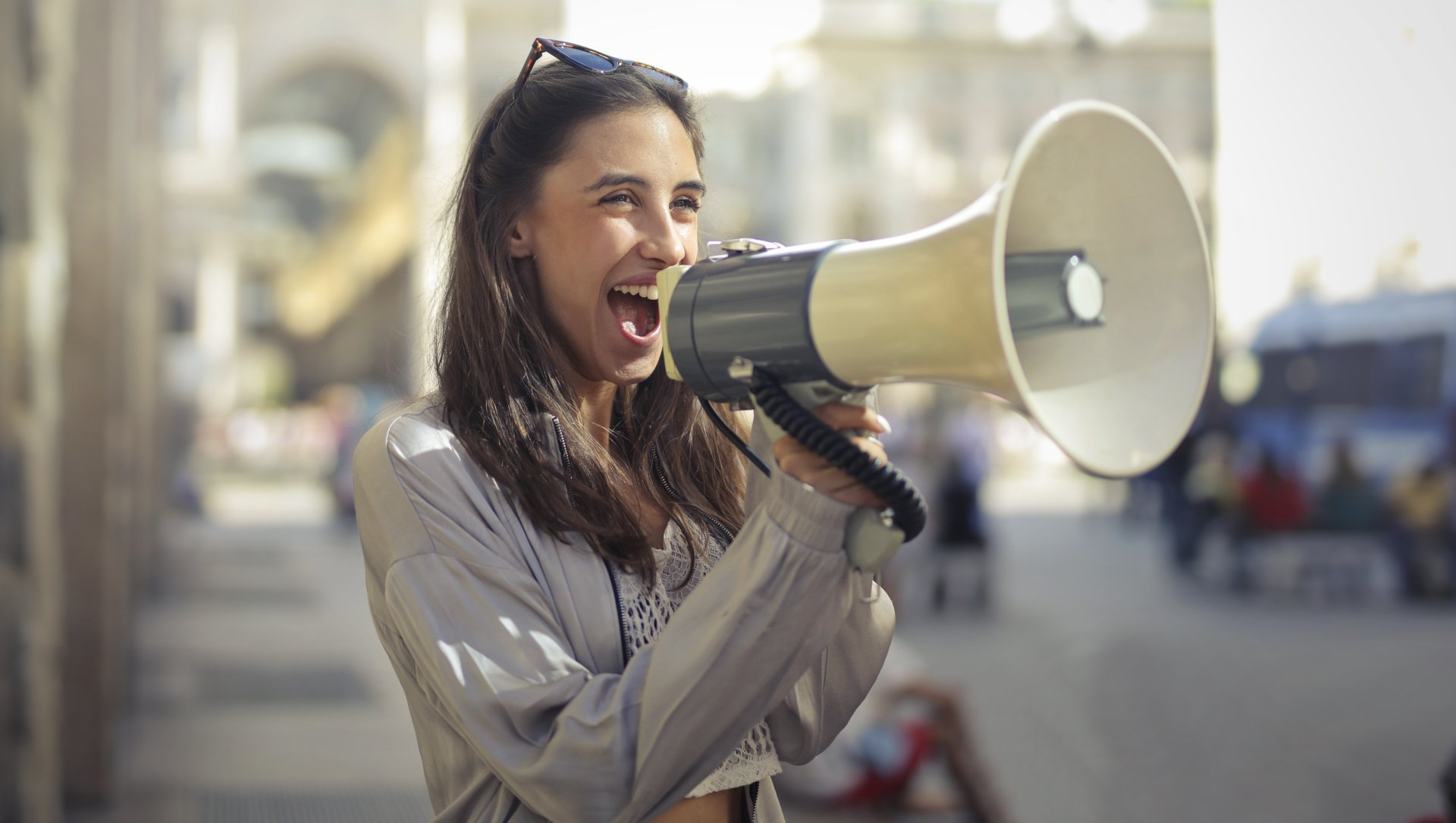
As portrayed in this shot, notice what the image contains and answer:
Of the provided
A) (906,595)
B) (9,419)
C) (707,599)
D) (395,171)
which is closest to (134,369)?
(9,419)

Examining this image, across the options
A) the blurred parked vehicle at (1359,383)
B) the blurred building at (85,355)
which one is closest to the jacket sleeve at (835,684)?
the blurred building at (85,355)

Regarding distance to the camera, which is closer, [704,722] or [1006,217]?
[1006,217]

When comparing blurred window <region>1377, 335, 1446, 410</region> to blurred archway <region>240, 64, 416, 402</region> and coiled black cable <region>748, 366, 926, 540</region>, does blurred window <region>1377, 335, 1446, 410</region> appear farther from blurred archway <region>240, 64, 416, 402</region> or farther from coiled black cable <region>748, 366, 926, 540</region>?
blurred archway <region>240, 64, 416, 402</region>

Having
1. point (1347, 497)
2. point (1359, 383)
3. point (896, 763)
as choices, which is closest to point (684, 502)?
point (896, 763)

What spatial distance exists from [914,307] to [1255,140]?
168 centimetres

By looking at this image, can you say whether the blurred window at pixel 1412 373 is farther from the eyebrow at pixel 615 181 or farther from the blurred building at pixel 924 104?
the eyebrow at pixel 615 181

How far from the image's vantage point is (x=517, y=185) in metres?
1.52

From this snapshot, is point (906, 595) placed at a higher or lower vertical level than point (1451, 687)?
lower

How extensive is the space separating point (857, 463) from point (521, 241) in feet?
1.89

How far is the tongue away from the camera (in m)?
1.48

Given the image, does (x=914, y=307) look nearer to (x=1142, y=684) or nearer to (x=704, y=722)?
(x=704, y=722)

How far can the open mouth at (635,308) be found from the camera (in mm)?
1478

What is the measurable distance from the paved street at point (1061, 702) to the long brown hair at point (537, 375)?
2.19m

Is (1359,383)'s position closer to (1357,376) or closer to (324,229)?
(1357,376)
